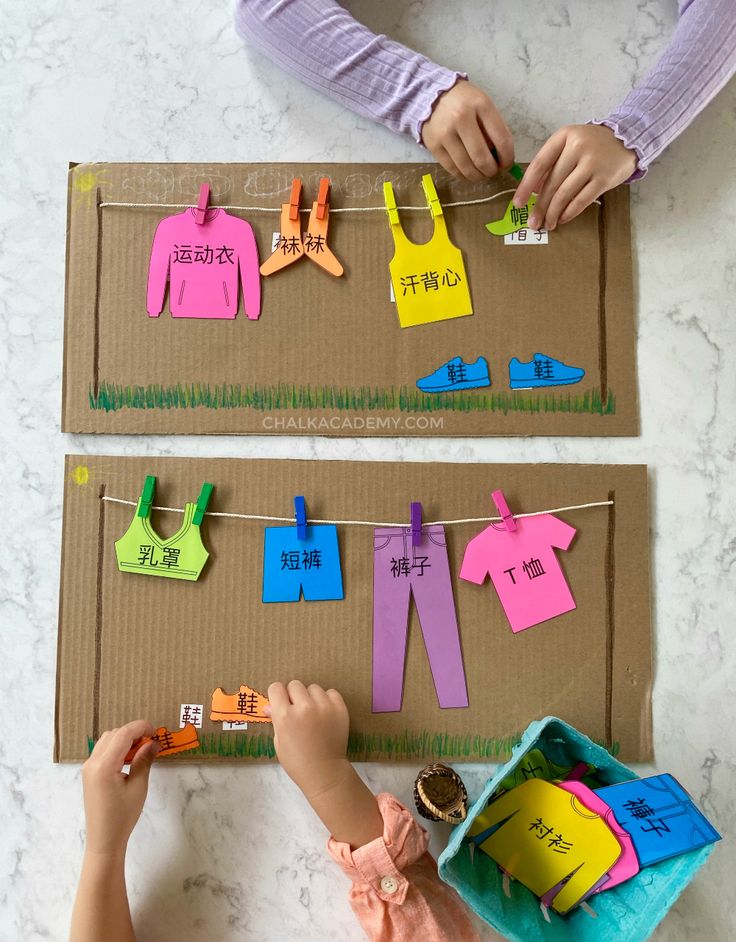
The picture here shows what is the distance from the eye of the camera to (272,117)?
0.82m

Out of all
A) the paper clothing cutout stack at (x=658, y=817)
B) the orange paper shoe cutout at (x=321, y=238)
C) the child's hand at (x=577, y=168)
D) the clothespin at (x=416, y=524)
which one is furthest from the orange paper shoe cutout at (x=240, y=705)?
the child's hand at (x=577, y=168)

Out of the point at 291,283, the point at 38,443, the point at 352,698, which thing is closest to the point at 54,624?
the point at 38,443

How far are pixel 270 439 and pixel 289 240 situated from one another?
0.21m

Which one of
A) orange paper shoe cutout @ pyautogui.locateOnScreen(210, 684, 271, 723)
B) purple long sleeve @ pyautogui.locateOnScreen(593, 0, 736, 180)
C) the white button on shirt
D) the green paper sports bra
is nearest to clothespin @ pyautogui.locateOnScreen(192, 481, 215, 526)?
the green paper sports bra

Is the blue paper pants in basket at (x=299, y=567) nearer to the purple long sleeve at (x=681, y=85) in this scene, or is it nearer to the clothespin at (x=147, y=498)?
the clothespin at (x=147, y=498)

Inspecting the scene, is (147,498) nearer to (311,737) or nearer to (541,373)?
(311,737)

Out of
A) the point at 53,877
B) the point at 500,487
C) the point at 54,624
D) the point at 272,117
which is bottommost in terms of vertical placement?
the point at 53,877

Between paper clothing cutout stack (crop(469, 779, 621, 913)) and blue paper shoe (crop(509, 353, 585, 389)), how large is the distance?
0.40 meters

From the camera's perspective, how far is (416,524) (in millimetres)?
782

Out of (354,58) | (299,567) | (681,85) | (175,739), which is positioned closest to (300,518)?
(299,567)

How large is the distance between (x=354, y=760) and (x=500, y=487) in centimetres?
32

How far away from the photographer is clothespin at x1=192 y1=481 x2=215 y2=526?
78cm

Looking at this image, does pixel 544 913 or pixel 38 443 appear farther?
pixel 38 443

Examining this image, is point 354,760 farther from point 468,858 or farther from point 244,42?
point 244,42
